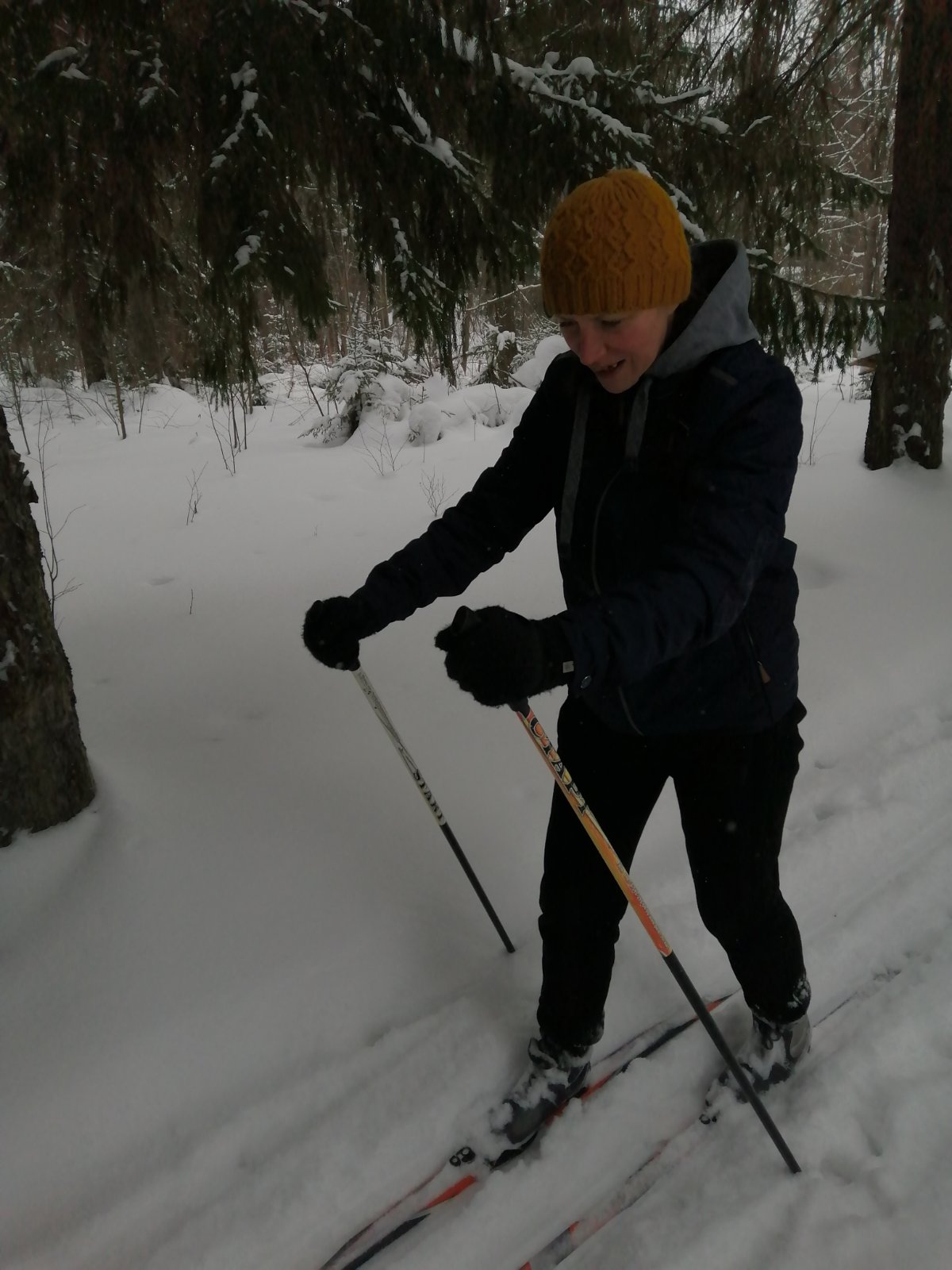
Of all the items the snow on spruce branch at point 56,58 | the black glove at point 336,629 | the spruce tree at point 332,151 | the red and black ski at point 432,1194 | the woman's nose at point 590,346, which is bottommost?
the red and black ski at point 432,1194

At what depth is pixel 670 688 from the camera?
153cm

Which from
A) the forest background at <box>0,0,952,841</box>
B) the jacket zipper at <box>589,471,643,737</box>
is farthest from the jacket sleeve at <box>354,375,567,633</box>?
the forest background at <box>0,0,952,841</box>

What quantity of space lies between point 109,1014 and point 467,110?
2.88m

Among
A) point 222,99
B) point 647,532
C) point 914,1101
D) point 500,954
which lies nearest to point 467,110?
point 222,99

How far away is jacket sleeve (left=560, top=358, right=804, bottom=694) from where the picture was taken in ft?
4.05

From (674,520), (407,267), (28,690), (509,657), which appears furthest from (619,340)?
→ (28,690)

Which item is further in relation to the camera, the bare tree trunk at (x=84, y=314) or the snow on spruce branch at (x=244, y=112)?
the bare tree trunk at (x=84, y=314)

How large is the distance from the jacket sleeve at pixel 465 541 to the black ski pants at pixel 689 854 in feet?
1.28

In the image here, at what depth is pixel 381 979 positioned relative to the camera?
2.24 metres

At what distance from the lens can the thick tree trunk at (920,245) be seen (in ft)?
14.1

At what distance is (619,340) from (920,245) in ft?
16.1

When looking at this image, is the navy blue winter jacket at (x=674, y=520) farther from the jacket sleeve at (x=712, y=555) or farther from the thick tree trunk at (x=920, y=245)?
the thick tree trunk at (x=920, y=245)

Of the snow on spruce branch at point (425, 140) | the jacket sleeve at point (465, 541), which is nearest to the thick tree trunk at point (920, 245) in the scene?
the snow on spruce branch at point (425, 140)

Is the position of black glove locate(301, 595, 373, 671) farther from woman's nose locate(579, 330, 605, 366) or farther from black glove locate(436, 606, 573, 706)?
woman's nose locate(579, 330, 605, 366)
